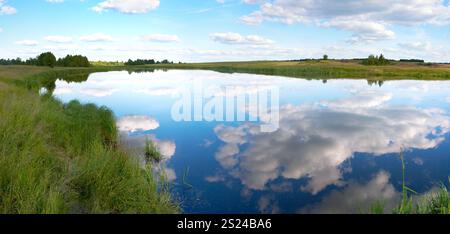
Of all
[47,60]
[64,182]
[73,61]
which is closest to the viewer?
[64,182]

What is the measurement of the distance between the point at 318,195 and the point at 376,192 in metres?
1.55

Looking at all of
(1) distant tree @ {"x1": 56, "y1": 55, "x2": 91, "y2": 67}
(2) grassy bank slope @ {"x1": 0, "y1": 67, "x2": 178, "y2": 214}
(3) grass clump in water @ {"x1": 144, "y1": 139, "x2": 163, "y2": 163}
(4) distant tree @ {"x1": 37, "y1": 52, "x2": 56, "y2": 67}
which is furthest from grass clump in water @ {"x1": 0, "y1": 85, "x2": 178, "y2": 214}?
(1) distant tree @ {"x1": 56, "y1": 55, "x2": 91, "y2": 67}

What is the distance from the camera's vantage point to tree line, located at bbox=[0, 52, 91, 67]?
3317 inches

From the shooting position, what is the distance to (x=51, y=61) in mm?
84562

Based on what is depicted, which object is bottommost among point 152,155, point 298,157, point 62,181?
point 298,157

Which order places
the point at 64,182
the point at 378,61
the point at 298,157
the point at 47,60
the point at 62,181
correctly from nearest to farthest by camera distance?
the point at 64,182, the point at 62,181, the point at 298,157, the point at 47,60, the point at 378,61

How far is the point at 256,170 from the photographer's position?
11.8m

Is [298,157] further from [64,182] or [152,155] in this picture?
[64,182]

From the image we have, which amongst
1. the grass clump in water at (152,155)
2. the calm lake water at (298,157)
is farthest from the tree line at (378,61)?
the grass clump in water at (152,155)

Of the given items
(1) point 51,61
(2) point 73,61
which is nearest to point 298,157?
(1) point 51,61
